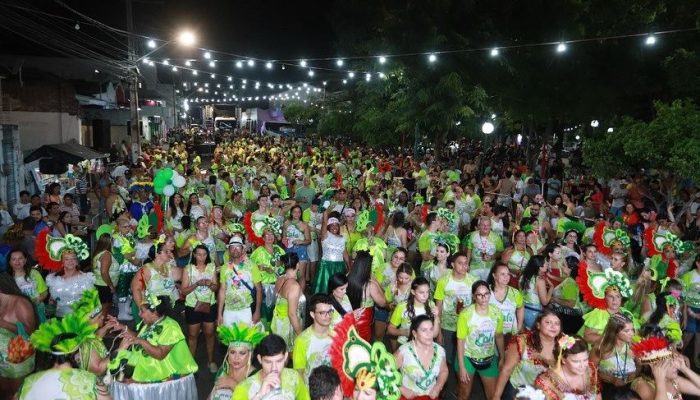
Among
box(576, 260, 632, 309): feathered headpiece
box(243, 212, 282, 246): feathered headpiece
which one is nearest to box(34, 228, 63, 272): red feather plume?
box(243, 212, 282, 246): feathered headpiece

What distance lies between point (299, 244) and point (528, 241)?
3.35 meters

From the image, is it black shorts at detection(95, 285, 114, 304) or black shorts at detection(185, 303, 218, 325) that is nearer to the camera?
black shorts at detection(185, 303, 218, 325)

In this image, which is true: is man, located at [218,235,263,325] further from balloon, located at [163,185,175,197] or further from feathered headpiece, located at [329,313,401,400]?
balloon, located at [163,185,175,197]

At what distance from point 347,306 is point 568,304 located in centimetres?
273

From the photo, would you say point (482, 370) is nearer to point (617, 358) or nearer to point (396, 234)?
point (617, 358)

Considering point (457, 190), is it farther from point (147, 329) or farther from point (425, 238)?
point (147, 329)

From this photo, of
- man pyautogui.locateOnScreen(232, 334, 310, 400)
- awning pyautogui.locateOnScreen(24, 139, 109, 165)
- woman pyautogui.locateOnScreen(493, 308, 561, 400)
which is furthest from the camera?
awning pyautogui.locateOnScreen(24, 139, 109, 165)

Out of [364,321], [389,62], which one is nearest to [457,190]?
[364,321]

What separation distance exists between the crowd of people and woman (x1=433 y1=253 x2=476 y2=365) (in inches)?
0.7

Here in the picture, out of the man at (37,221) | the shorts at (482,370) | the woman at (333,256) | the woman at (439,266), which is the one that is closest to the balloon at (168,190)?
the man at (37,221)

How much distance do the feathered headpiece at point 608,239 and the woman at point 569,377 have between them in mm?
4259

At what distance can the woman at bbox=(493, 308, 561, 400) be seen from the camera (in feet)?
14.6

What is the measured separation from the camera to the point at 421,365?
4.37 meters

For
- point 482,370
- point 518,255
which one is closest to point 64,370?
point 482,370
